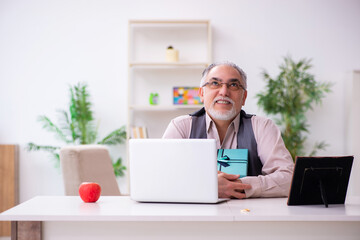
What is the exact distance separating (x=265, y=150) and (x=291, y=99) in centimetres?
268

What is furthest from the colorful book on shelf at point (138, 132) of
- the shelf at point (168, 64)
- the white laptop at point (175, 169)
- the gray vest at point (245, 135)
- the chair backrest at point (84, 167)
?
the white laptop at point (175, 169)

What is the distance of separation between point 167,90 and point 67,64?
121cm

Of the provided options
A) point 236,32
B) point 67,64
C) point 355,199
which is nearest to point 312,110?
point 236,32

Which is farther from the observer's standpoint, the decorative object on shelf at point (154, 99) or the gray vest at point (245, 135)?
the decorative object on shelf at point (154, 99)

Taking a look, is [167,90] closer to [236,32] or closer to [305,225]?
[236,32]

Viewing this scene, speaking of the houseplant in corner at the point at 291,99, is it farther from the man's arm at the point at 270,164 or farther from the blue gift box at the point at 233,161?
the blue gift box at the point at 233,161

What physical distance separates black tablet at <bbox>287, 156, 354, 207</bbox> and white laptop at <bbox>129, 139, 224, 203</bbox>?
32cm

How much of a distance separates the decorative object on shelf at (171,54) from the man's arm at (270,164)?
254cm

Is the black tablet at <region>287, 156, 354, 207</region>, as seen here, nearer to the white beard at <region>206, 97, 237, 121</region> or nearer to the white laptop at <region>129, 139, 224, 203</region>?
the white laptop at <region>129, 139, 224, 203</region>

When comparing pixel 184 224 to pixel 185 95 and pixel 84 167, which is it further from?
pixel 185 95

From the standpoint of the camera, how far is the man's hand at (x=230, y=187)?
1975 millimetres

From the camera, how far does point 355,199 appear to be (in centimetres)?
203

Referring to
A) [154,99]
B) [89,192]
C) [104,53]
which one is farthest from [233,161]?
[104,53]

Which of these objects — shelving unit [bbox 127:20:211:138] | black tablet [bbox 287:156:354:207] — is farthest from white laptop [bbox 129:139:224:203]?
shelving unit [bbox 127:20:211:138]
